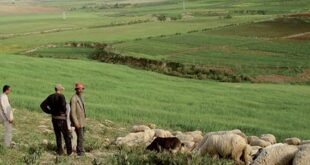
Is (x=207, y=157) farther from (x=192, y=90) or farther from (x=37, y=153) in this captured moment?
(x=192, y=90)

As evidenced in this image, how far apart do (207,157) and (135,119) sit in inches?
393

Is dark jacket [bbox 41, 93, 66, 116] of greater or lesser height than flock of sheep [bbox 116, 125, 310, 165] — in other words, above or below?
above

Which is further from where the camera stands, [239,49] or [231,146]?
[239,49]

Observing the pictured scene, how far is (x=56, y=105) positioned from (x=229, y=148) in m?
4.72

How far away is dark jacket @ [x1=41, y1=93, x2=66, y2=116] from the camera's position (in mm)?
14648

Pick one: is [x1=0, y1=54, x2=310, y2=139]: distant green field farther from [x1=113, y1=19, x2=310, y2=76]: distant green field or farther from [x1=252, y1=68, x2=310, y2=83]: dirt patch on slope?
[x1=113, y1=19, x2=310, y2=76]: distant green field

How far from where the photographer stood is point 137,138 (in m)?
18.4

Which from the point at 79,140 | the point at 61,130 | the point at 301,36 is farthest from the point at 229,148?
the point at 301,36

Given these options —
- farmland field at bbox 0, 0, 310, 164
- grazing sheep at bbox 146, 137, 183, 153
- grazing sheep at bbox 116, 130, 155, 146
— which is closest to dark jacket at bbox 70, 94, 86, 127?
farmland field at bbox 0, 0, 310, 164

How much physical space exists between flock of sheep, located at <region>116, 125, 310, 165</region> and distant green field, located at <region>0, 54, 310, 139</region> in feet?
13.6

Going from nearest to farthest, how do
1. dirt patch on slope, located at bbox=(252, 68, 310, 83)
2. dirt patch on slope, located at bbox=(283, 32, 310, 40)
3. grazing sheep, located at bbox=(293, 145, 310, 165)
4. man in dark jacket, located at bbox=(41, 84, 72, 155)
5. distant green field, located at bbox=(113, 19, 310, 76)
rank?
1. grazing sheep, located at bbox=(293, 145, 310, 165)
2. man in dark jacket, located at bbox=(41, 84, 72, 155)
3. dirt patch on slope, located at bbox=(252, 68, 310, 83)
4. distant green field, located at bbox=(113, 19, 310, 76)
5. dirt patch on slope, located at bbox=(283, 32, 310, 40)

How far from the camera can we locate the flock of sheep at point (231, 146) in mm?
13273

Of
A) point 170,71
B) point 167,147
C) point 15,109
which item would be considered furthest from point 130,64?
point 167,147

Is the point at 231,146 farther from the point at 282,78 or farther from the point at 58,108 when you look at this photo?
the point at 282,78
